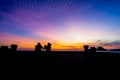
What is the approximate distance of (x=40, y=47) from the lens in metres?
17.2

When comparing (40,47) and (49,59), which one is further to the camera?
(40,47)

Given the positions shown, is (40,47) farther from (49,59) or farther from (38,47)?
(49,59)

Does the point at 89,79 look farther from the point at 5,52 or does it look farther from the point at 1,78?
the point at 5,52

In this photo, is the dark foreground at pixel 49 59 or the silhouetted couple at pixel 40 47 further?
the silhouetted couple at pixel 40 47

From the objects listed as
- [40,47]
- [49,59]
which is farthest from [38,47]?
[49,59]

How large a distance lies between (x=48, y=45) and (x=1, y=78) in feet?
38.9

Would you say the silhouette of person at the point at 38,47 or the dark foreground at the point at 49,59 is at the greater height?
the silhouette of person at the point at 38,47

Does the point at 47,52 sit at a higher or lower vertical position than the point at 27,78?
higher

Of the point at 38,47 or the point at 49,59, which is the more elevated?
the point at 38,47

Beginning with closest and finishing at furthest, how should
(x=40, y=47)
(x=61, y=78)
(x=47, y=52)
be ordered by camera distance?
(x=61, y=78), (x=40, y=47), (x=47, y=52)

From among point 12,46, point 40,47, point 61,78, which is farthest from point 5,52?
point 61,78

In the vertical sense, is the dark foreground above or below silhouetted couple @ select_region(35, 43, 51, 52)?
below

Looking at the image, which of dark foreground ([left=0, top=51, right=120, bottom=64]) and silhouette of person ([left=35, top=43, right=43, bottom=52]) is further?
silhouette of person ([left=35, top=43, right=43, bottom=52])

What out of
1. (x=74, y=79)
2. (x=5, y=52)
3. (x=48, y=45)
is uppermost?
(x=48, y=45)
